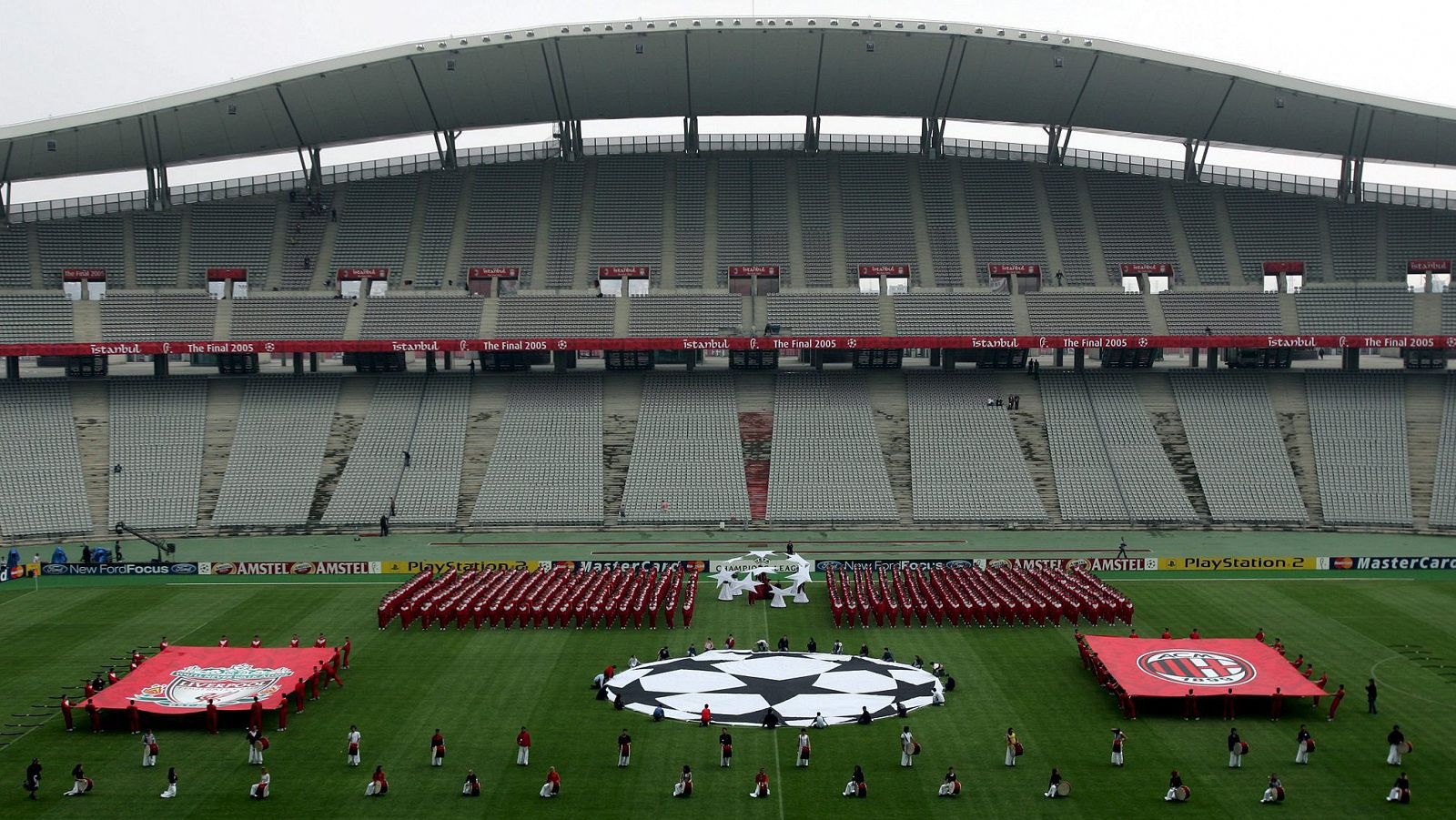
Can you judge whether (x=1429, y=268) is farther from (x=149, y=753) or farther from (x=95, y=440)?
(x=95, y=440)

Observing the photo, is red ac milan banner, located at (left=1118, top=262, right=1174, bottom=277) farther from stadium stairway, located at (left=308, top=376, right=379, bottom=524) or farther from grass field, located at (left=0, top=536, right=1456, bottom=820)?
stadium stairway, located at (left=308, top=376, right=379, bottom=524)

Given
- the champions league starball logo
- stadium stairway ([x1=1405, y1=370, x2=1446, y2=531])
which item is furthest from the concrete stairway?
the champions league starball logo

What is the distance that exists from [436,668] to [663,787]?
10.7 meters

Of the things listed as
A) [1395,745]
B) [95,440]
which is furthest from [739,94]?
[1395,745]

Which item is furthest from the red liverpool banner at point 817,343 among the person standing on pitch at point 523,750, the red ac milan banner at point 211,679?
the person standing on pitch at point 523,750

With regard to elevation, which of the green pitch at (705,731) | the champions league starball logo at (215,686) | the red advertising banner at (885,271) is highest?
the red advertising banner at (885,271)

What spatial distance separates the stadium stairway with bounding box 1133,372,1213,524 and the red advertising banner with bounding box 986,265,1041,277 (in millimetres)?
6357

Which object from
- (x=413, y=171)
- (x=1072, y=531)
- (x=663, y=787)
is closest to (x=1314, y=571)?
(x=1072, y=531)

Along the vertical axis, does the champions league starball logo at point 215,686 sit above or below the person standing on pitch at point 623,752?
above

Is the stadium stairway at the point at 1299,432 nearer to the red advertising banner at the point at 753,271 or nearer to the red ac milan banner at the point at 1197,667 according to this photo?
the red ac milan banner at the point at 1197,667

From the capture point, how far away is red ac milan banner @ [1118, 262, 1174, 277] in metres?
64.1

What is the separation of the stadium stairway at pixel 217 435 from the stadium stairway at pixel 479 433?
11483 millimetres

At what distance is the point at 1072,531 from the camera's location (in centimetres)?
5288

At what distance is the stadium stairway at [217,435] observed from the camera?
54.4 metres
